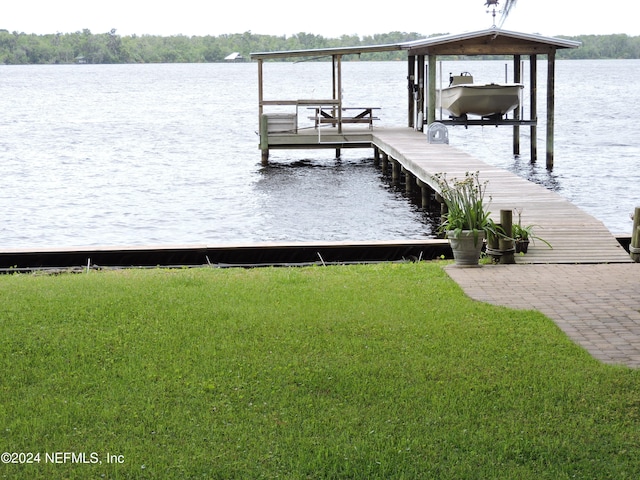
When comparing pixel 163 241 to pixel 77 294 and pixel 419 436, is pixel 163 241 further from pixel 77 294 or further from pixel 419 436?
pixel 419 436

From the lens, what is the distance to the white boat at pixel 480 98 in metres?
23.2

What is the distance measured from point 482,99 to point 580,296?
16.1 meters

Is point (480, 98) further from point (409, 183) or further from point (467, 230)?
point (467, 230)

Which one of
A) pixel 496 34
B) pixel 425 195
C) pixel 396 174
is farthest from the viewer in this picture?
pixel 396 174

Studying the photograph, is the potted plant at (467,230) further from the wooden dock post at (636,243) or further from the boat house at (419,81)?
the boat house at (419,81)

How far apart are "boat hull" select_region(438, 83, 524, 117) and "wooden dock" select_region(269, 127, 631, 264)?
1.56 metres

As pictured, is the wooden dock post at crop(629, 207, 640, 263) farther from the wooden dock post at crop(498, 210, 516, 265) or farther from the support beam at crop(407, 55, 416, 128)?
the support beam at crop(407, 55, 416, 128)

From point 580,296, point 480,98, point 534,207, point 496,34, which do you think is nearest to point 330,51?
point 480,98

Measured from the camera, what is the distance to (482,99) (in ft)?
76.8

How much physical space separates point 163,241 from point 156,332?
32.5ft

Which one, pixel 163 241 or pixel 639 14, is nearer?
pixel 639 14

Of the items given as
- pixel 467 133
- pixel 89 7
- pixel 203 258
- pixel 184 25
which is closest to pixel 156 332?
pixel 203 258

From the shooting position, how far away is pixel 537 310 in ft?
24.3

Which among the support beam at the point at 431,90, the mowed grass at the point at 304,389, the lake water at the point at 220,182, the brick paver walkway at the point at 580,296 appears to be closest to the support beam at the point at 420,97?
the support beam at the point at 431,90
